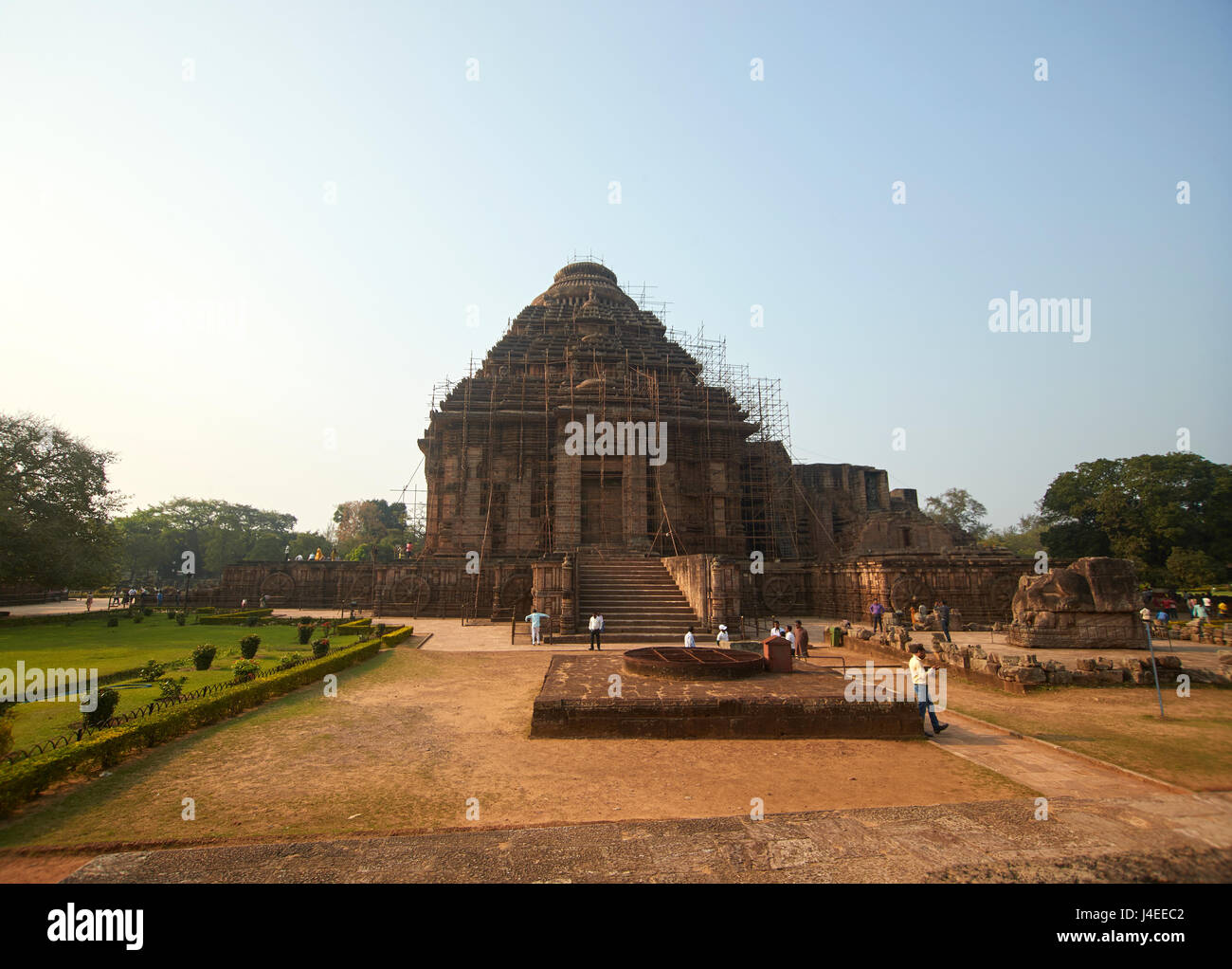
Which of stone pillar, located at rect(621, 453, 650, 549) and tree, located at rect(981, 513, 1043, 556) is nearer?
stone pillar, located at rect(621, 453, 650, 549)

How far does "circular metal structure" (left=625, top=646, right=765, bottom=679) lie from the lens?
959 centimetres

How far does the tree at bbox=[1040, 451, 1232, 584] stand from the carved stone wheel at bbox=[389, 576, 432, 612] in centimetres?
3890

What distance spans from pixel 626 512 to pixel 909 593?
1304 cm

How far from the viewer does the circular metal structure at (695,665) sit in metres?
9.59

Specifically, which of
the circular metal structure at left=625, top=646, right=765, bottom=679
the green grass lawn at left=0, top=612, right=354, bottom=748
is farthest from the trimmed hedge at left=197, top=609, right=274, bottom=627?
the circular metal structure at left=625, top=646, right=765, bottom=679

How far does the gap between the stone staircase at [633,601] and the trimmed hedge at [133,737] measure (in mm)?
9073

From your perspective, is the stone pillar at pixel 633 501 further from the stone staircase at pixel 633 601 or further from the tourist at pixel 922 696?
the tourist at pixel 922 696

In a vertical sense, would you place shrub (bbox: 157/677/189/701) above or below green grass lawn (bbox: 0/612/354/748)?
above

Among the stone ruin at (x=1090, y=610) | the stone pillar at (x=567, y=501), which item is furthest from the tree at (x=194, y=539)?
the stone ruin at (x=1090, y=610)

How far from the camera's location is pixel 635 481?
96.3 ft

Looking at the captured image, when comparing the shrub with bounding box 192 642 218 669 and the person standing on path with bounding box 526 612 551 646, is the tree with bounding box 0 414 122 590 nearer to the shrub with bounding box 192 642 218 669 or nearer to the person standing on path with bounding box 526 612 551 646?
the shrub with bounding box 192 642 218 669
